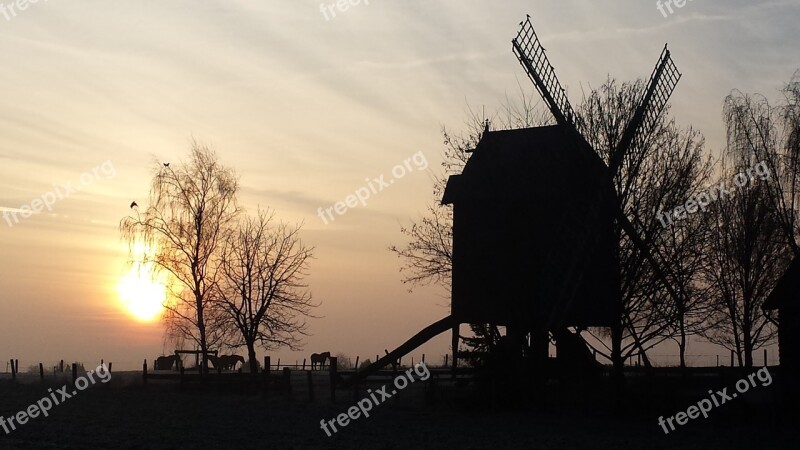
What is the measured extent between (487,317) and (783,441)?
12147 millimetres

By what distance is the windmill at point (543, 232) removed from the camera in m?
34.3

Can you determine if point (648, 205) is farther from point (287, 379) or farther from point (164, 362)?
point (164, 362)

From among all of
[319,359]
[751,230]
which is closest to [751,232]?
[751,230]

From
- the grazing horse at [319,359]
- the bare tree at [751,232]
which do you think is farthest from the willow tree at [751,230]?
the grazing horse at [319,359]

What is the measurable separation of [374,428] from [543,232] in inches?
394

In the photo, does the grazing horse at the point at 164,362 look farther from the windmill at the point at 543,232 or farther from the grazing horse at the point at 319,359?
the windmill at the point at 543,232

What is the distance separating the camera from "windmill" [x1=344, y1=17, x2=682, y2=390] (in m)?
34.3

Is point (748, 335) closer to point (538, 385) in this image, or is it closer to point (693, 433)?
point (538, 385)

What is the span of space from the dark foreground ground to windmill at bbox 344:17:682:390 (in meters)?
3.60

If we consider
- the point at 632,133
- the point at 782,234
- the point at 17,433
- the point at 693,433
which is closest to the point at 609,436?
the point at 693,433

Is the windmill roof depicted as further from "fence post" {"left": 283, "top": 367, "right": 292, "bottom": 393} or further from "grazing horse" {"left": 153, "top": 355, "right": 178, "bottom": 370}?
"grazing horse" {"left": 153, "top": 355, "right": 178, "bottom": 370}

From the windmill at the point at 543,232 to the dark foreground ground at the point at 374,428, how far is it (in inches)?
142

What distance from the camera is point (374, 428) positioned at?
30156mm

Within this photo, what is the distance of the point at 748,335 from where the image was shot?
53406 millimetres
